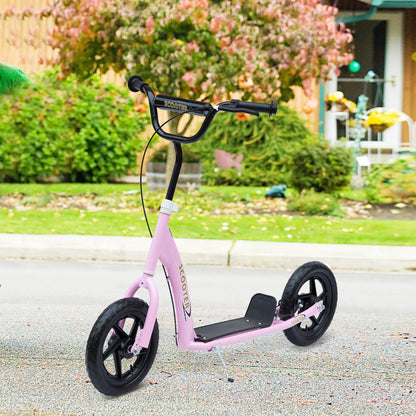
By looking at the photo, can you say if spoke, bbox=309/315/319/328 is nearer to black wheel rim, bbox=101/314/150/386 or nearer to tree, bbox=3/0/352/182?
black wheel rim, bbox=101/314/150/386

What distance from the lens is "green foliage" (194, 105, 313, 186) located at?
1437 centimetres

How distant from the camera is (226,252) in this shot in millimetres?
7934

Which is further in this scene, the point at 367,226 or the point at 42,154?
the point at 42,154

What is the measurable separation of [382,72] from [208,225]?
8.59 metres

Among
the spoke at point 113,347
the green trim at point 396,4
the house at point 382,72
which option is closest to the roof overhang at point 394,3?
the green trim at point 396,4

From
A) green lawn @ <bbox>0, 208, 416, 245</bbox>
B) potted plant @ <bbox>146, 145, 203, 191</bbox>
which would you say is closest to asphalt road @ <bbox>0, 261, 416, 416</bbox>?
green lawn @ <bbox>0, 208, 416, 245</bbox>

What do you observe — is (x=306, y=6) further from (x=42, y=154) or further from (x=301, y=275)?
(x=301, y=275)

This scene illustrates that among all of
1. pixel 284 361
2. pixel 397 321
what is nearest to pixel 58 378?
pixel 284 361

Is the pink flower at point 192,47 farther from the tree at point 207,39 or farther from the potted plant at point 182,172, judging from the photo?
the potted plant at point 182,172

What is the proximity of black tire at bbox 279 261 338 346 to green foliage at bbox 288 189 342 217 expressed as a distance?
5.80 metres

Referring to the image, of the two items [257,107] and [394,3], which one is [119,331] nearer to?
→ [257,107]

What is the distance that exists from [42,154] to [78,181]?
107cm

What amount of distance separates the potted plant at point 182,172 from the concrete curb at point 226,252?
407 cm

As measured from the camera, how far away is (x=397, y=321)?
18.6 ft
